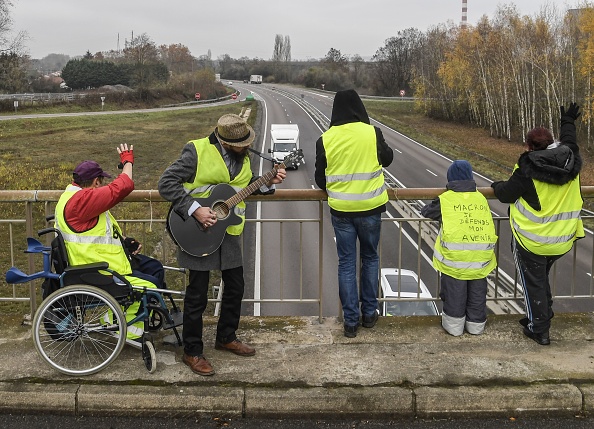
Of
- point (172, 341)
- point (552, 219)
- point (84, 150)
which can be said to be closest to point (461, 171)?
point (552, 219)

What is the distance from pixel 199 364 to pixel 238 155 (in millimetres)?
1625

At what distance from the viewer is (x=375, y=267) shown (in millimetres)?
5367

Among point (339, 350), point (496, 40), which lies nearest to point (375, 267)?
point (339, 350)

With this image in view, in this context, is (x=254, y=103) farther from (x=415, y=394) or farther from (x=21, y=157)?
(x=415, y=394)

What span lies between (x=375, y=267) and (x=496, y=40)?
57.0m

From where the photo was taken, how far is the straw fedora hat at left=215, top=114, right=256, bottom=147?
4539 millimetres

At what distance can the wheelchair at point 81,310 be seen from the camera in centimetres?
445

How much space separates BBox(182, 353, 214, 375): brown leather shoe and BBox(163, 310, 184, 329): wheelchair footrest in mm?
291

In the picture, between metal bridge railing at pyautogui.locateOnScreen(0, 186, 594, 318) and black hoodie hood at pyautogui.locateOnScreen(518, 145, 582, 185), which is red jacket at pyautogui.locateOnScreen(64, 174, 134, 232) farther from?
black hoodie hood at pyautogui.locateOnScreen(518, 145, 582, 185)

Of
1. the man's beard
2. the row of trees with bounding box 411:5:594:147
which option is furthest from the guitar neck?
the row of trees with bounding box 411:5:594:147

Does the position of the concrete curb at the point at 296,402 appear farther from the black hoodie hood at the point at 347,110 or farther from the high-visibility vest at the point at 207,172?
the black hoodie hood at the point at 347,110

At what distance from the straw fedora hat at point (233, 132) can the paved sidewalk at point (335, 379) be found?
68.2 inches

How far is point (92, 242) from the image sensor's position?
4570 millimetres

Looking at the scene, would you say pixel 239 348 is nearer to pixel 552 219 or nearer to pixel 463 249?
pixel 463 249
